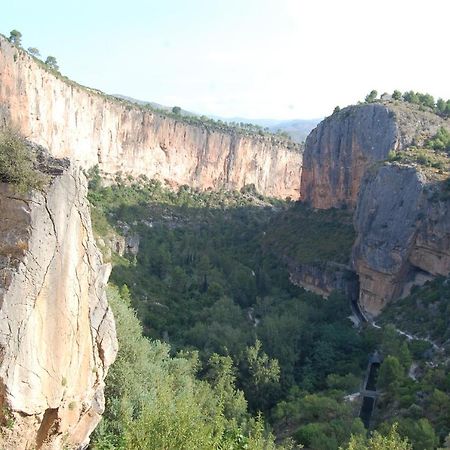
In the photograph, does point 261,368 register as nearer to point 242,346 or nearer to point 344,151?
point 242,346

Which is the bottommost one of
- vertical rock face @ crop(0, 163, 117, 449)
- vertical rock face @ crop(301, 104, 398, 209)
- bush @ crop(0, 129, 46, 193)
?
vertical rock face @ crop(0, 163, 117, 449)

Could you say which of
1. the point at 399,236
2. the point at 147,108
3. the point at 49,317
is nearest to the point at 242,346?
the point at 399,236

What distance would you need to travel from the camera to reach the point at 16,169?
25.6 feet

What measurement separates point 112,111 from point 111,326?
155ft

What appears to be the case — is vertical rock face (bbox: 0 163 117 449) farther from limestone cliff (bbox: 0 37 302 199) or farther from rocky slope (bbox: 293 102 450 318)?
rocky slope (bbox: 293 102 450 318)

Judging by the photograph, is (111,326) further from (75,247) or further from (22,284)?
(22,284)

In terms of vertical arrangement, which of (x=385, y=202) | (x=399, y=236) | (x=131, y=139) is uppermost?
(x=131, y=139)

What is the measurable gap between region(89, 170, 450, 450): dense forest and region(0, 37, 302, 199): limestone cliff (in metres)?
4.34

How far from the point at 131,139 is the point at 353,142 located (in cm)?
2526

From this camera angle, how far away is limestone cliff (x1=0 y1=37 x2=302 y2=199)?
36656mm

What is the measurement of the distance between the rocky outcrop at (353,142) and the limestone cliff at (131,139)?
62.9 ft

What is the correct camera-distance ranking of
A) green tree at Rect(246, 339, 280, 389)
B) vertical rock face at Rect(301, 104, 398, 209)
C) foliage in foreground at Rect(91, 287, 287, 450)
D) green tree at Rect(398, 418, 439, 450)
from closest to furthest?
foliage in foreground at Rect(91, 287, 287, 450) < green tree at Rect(398, 418, 439, 450) < green tree at Rect(246, 339, 280, 389) < vertical rock face at Rect(301, 104, 398, 209)

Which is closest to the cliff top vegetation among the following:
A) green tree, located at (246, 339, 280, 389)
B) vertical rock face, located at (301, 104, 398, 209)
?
vertical rock face, located at (301, 104, 398, 209)

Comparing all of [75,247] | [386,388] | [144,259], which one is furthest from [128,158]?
[75,247]
